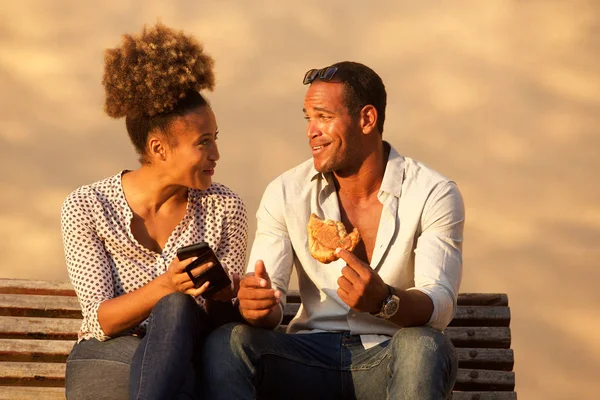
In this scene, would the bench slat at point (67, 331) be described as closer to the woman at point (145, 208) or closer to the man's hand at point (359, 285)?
the woman at point (145, 208)

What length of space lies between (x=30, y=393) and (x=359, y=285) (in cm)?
213

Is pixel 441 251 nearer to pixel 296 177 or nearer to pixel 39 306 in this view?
pixel 296 177

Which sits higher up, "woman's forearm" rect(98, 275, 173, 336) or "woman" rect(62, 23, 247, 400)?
"woman" rect(62, 23, 247, 400)

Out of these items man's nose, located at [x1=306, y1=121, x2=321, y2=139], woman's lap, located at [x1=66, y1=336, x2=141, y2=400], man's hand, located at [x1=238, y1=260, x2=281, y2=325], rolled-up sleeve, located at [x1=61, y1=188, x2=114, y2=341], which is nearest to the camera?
man's hand, located at [x1=238, y1=260, x2=281, y2=325]

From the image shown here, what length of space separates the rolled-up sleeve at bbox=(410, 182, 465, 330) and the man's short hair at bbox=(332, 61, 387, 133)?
52 cm

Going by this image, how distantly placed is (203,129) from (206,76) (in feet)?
0.84

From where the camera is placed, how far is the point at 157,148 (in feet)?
16.1

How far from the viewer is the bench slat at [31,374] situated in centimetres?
536

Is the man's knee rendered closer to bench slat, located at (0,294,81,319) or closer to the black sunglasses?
the black sunglasses

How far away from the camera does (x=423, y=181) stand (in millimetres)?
4664

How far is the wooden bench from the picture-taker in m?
5.37

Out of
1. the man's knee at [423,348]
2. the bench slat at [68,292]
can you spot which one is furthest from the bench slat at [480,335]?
the man's knee at [423,348]

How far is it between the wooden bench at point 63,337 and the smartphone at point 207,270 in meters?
1.28

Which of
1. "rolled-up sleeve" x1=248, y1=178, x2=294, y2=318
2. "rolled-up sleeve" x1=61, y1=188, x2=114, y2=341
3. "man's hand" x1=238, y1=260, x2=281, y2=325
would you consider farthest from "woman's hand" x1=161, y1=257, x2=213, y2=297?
"rolled-up sleeve" x1=61, y1=188, x2=114, y2=341
